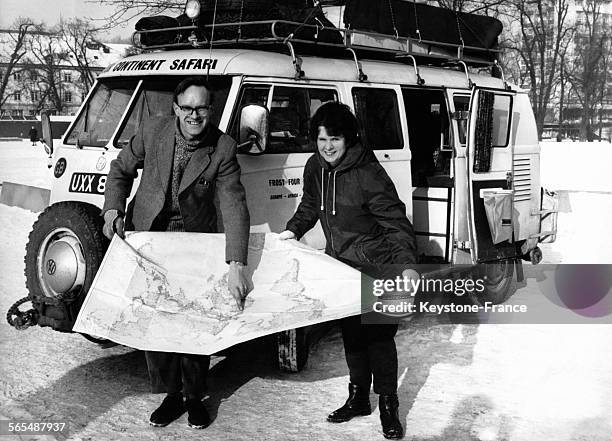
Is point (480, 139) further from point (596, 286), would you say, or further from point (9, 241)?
point (9, 241)

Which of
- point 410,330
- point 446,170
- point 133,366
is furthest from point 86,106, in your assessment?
point 446,170

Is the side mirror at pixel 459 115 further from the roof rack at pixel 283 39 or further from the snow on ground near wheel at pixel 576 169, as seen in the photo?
the snow on ground near wheel at pixel 576 169

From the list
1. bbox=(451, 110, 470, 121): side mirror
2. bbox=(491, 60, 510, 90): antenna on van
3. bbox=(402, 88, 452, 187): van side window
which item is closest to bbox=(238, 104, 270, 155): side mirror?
bbox=(451, 110, 470, 121): side mirror

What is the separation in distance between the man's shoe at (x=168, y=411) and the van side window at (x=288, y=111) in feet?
6.83

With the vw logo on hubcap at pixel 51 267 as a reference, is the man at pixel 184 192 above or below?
above

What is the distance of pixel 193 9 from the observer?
659 centimetres

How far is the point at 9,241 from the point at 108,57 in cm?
3631

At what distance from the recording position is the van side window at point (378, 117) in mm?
7004

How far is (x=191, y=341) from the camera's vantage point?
4535 mm

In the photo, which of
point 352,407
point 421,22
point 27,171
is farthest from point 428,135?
point 27,171

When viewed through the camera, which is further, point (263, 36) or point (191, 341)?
point (263, 36)

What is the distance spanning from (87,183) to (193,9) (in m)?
1.79

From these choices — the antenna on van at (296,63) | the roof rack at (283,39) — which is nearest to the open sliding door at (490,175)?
the roof rack at (283,39)

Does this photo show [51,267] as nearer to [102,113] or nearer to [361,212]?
[102,113]
